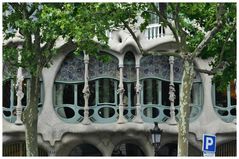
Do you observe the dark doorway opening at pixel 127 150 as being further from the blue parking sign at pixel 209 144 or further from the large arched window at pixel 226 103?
the blue parking sign at pixel 209 144

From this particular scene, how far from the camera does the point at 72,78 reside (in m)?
22.4

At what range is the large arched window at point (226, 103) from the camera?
75.7 feet

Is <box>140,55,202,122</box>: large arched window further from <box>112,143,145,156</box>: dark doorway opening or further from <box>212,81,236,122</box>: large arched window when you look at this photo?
<box>112,143,145,156</box>: dark doorway opening

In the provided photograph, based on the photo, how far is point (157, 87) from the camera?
22719 millimetres

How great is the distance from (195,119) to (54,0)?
8.91 meters

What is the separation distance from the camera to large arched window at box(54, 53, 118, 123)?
2231 cm

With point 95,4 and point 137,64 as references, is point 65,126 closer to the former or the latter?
point 137,64

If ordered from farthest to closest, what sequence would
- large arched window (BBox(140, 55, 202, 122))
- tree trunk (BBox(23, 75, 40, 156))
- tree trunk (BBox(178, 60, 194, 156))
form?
large arched window (BBox(140, 55, 202, 122)) → tree trunk (BBox(23, 75, 40, 156)) → tree trunk (BBox(178, 60, 194, 156))

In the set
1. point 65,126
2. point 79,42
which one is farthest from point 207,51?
point 65,126

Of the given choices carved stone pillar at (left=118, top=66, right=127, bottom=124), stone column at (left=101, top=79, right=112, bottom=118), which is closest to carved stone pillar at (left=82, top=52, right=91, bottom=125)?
stone column at (left=101, top=79, right=112, bottom=118)

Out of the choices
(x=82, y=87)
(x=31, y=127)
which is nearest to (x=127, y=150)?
(x=82, y=87)

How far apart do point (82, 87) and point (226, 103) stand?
17.7 feet

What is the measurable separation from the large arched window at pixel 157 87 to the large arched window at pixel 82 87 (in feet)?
3.59

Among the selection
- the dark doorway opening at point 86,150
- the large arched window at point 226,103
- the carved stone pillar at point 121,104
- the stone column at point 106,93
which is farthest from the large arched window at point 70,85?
the large arched window at point 226,103
